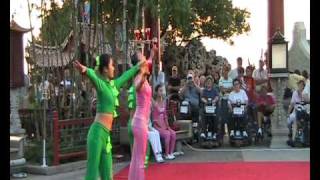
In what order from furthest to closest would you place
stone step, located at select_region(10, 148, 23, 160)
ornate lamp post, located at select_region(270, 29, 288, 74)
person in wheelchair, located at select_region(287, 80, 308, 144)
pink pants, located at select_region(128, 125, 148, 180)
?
ornate lamp post, located at select_region(270, 29, 288, 74) < person in wheelchair, located at select_region(287, 80, 308, 144) < stone step, located at select_region(10, 148, 23, 160) < pink pants, located at select_region(128, 125, 148, 180)

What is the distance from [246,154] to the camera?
1139 centimetres

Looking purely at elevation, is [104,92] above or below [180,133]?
above

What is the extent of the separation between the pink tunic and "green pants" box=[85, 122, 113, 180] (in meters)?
0.77

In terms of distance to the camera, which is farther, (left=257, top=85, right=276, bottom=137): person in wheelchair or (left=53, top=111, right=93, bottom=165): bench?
(left=257, top=85, right=276, bottom=137): person in wheelchair

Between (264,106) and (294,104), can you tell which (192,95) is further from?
(294,104)

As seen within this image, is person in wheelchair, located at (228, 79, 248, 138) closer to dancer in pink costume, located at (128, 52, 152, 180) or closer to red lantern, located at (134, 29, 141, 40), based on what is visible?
red lantern, located at (134, 29, 141, 40)

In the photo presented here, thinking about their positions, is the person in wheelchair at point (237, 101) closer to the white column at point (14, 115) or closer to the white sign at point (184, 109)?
the white sign at point (184, 109)

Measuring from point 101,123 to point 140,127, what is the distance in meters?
0.92

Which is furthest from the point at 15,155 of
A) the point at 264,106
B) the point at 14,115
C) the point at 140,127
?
the point at 264,106

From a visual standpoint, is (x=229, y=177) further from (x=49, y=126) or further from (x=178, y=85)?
(x=178, y=85)

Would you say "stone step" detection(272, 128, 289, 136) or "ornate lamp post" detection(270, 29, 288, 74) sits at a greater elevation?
"ornate lamp post" detection(270, 29, 288, 74)

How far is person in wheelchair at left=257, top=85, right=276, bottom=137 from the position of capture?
12797mm

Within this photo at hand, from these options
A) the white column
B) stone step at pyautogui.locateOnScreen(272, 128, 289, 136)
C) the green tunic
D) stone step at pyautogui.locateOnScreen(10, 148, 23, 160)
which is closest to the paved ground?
stone step at pyautogui.locateOnScreen(272, 128, 289, 136)

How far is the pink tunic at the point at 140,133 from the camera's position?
709 cm
